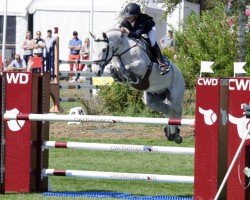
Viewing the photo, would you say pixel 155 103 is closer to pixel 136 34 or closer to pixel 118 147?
pixel 136 34

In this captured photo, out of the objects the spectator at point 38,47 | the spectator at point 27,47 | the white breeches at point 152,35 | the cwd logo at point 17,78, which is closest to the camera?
the cwd logo at point 17,78

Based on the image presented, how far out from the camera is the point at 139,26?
15117mm

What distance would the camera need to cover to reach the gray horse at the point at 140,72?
1458 cm

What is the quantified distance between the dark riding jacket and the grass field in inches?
76.6

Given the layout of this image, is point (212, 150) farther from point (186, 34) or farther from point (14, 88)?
point (186, 34)

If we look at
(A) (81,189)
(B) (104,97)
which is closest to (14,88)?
(A) (81,189)

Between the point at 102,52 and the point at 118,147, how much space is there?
145 inches

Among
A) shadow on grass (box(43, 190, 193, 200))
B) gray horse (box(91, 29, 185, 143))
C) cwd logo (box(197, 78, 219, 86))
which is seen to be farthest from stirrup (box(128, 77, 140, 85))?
cwd logo (box(197, 78, 219, 86))

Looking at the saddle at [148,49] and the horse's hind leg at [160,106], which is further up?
the saddle at [148,49]

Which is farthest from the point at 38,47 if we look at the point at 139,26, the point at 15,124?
the point at 15,124

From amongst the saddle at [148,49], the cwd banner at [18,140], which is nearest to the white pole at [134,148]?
the cwd banner at [18,140]

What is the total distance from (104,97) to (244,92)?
12672mm

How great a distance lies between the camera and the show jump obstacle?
1019 centimetres

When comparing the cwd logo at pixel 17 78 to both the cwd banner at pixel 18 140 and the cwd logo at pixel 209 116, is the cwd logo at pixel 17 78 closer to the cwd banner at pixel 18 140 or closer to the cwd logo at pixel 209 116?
the cwd banner at pixel 18 140
